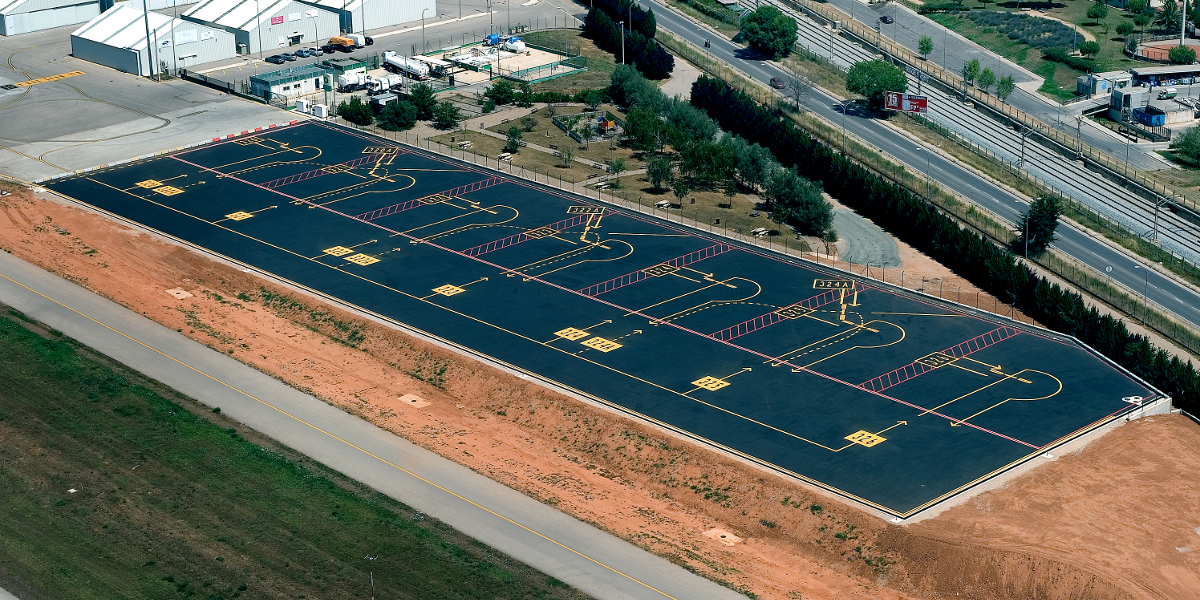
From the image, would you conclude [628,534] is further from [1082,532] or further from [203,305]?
[203,305]

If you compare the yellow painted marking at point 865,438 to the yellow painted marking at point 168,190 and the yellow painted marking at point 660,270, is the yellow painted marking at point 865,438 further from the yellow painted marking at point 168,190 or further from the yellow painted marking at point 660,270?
the yellow painted marking at point 168,190

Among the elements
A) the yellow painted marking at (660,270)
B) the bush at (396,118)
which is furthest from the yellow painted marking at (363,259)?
the bush at (396,118)

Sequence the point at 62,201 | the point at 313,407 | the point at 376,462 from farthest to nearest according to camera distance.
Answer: the point at 62,201
the point at 313,407
the point at 376,462

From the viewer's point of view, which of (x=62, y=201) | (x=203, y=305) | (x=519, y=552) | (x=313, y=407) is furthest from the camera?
(x=62, y=201)

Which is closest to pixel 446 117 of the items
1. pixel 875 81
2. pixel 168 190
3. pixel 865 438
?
pixel 168 190

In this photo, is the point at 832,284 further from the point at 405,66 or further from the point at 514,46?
the point at 514,46

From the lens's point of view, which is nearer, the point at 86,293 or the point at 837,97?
the point at 86,293

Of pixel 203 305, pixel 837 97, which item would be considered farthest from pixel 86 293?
pixel 837 97
